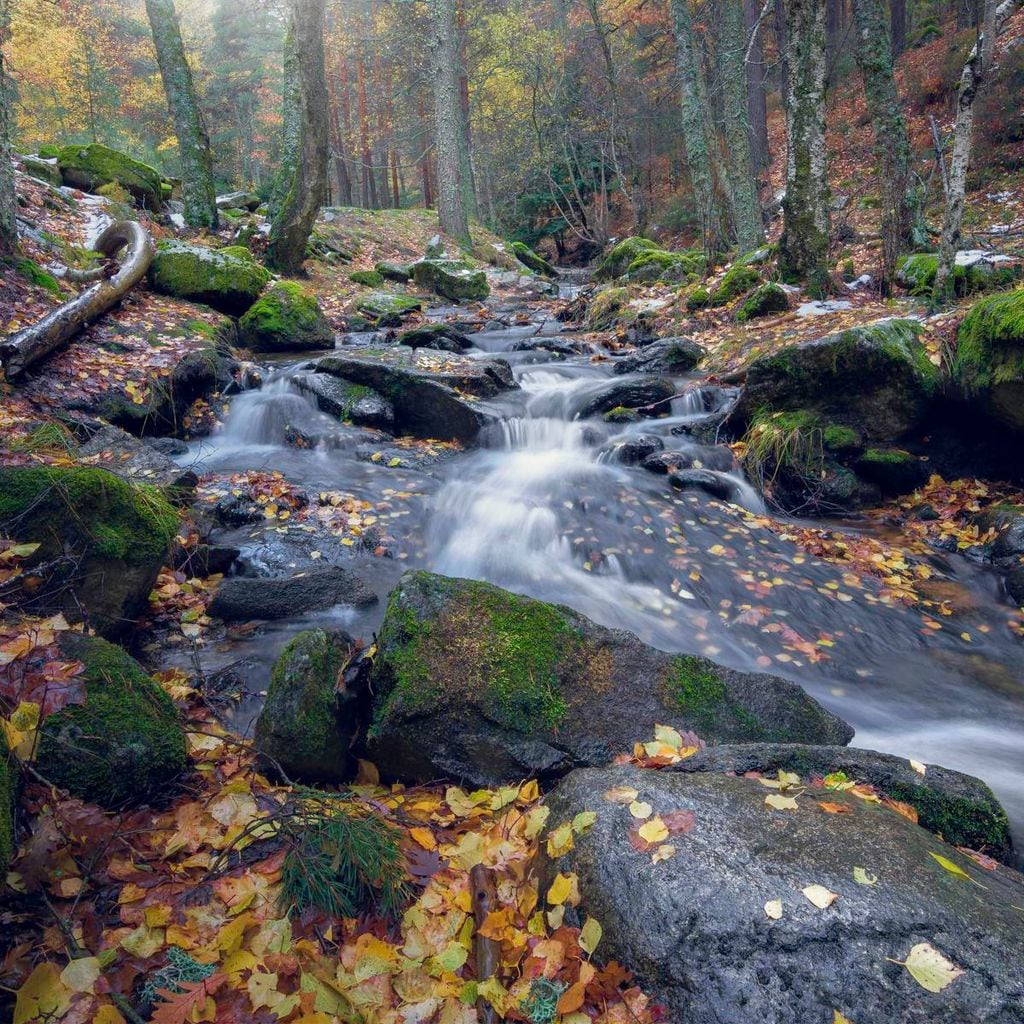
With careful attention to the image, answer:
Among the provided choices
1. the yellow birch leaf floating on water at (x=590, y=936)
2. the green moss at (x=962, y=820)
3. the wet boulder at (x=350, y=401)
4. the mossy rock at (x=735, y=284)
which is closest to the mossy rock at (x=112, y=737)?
the yellow birch leaf floating on water at (x=590, y=936)

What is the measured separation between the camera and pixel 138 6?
1425 inches

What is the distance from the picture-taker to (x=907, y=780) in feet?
9.21

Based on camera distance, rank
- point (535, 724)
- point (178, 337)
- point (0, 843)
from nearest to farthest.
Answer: point (0, 843)
point (535, 724)
point (178, 337)

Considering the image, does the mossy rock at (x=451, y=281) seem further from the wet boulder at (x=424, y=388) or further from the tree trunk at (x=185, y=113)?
the wet boulder at (x=424, y=388)

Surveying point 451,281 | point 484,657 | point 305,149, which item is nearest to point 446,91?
point 451,281

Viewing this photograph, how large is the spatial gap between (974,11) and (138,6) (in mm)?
39963

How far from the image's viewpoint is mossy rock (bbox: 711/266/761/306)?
11594mm

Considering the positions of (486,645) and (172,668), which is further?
(172,668)

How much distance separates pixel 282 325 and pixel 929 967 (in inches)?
451

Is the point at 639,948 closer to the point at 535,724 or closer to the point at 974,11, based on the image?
the point at 535,724

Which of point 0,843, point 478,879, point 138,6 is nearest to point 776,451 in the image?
point 478,879

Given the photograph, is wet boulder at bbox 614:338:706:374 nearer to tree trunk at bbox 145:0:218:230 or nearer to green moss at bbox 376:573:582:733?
green moss at bbox 376:573:582:733

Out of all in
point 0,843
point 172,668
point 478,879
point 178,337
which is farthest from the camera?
point 178,337

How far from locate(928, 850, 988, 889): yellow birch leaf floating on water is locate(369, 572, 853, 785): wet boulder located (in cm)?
122
